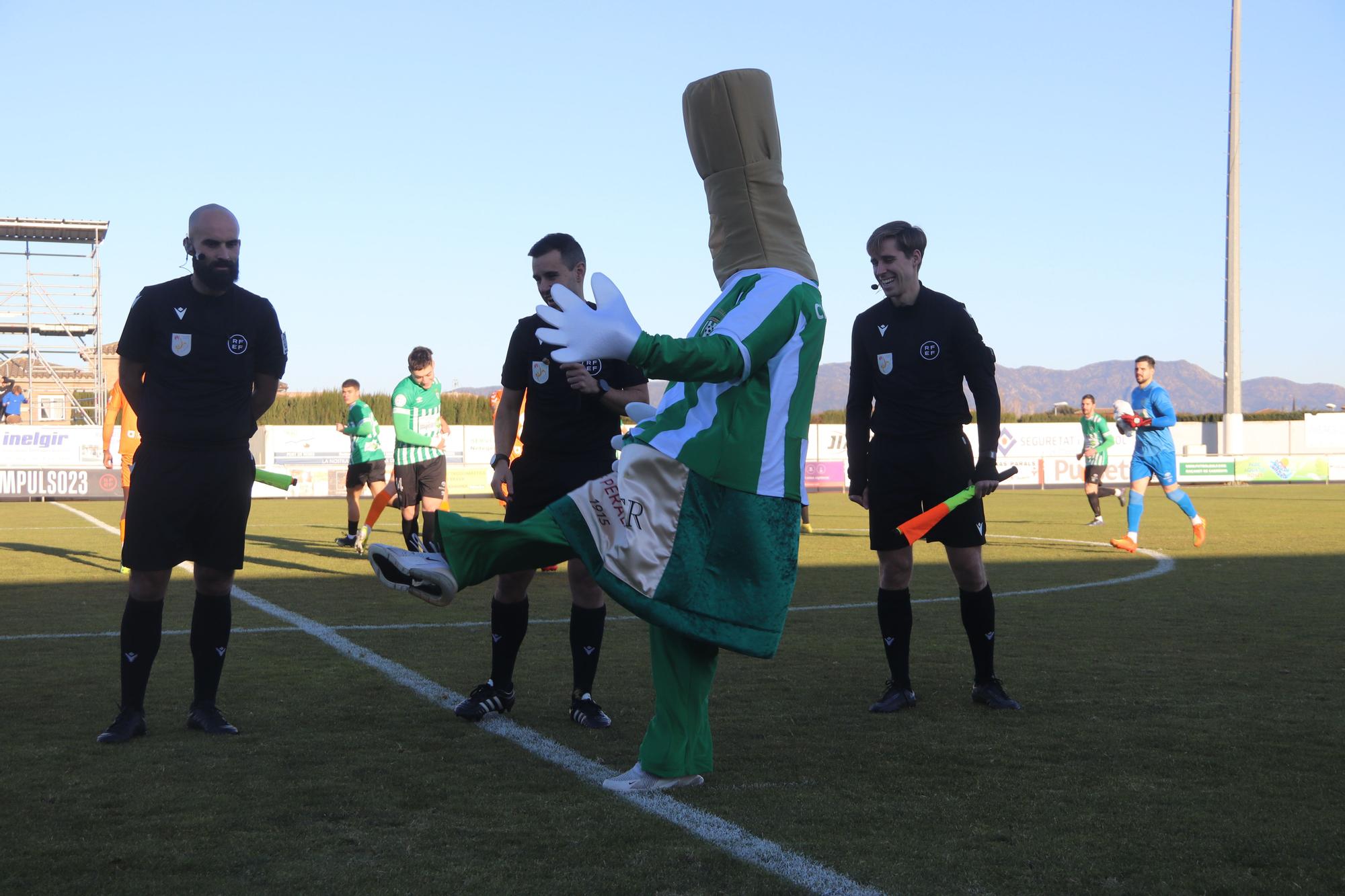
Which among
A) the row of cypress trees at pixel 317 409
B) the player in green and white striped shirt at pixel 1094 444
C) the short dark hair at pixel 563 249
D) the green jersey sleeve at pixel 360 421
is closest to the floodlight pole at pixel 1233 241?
the player in green and white striped shirt at pixel 1094 444

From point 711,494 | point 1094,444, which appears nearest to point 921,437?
point 711,494

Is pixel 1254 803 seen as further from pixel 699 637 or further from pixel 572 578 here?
pixel 572 578

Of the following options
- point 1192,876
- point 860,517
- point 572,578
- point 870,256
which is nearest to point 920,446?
point 870,256

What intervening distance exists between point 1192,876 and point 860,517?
1662 centimetres

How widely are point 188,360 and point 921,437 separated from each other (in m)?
2.96

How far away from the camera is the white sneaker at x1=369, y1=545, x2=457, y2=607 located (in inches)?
128

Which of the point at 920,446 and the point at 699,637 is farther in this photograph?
the point at 920,446

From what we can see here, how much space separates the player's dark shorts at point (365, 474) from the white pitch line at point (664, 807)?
7197 mm

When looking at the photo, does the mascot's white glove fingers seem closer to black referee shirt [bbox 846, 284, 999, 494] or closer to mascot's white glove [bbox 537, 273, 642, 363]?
mascot's white glove [bbox 537, 273, 642, 363]

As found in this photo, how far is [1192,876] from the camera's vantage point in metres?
2.91

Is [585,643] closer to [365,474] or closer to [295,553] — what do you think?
[295,553]

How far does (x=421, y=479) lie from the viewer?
37.6ft

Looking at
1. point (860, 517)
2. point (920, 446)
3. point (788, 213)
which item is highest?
point (788, 213)

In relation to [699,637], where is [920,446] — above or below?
above
